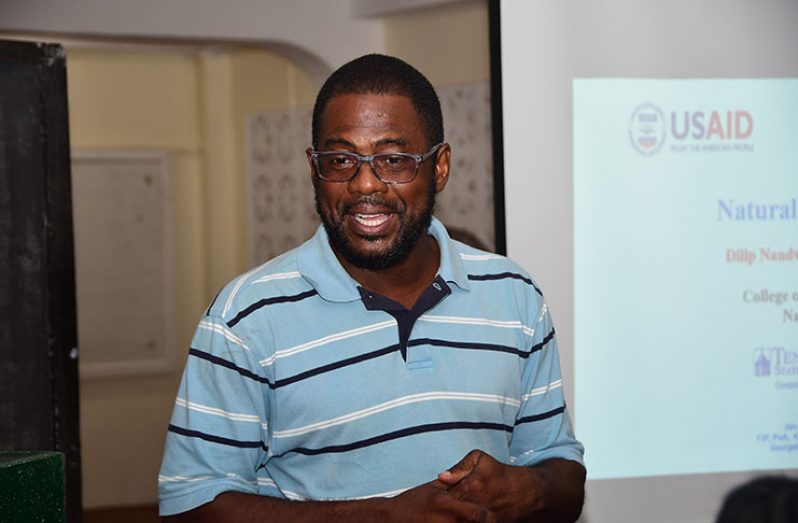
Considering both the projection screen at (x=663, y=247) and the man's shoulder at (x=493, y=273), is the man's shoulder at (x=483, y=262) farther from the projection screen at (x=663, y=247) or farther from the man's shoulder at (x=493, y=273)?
the projection screen at (x=663, y=247)

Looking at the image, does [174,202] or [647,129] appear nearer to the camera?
[647,129]

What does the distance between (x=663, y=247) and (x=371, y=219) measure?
1.79 metres

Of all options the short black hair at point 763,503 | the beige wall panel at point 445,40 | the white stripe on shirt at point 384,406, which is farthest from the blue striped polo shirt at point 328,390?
the beige wall panel at point 445,40

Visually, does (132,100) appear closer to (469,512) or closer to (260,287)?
(260,287)

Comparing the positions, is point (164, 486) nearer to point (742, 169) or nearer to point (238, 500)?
point (238, 500)

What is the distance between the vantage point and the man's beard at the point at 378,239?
1657mm

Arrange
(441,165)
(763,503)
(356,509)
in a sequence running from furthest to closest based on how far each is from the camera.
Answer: (441,165)
(356,509)
(763,503)

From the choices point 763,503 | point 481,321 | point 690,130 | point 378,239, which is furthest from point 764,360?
point 763,503

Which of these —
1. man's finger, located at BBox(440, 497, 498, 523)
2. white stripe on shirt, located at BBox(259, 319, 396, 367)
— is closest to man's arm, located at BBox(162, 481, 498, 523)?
man's finger, located at BBox(440, 497, 498, 523)

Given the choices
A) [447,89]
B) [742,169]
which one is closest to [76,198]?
[447,89]

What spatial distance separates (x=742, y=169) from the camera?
3.28 m

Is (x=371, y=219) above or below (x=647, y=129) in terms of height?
below

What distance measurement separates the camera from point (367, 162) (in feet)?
5.36

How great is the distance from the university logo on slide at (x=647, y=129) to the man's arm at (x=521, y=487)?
5.41 ft
